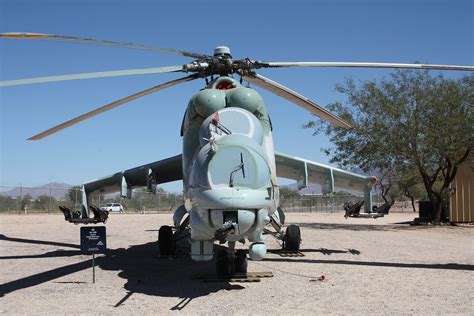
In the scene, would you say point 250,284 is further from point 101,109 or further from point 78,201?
point 78,201

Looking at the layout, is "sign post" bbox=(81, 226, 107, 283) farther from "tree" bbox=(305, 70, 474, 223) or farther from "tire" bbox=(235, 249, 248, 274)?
"tree" bbox=(305, 70, 474, 223)

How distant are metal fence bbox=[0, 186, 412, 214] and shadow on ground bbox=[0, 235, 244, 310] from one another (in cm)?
2571

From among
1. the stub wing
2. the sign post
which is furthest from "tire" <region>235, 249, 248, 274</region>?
the stub wing

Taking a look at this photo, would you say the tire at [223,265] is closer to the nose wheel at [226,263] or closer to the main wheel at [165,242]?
the nose wheel at [226,263]

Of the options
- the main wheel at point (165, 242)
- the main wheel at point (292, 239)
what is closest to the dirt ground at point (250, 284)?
the main wheel at point (165, 242)

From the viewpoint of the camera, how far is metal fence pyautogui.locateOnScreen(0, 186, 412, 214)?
45.2 metres

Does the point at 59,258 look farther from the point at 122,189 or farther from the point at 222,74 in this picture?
the point at 222,74

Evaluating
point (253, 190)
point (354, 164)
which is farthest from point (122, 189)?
point (354, 164)

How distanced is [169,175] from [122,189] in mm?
1420

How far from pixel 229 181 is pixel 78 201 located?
41531 mm

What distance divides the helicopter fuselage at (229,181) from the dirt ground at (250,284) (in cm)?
100

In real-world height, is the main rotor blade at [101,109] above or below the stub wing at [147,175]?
above

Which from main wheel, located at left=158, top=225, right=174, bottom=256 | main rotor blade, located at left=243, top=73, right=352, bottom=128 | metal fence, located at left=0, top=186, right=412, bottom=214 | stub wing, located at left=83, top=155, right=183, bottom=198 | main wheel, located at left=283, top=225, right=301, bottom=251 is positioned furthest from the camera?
metal fence, located at left=0, top=186, right=412, bottom=214

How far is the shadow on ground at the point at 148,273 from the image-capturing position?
28.1 ft
